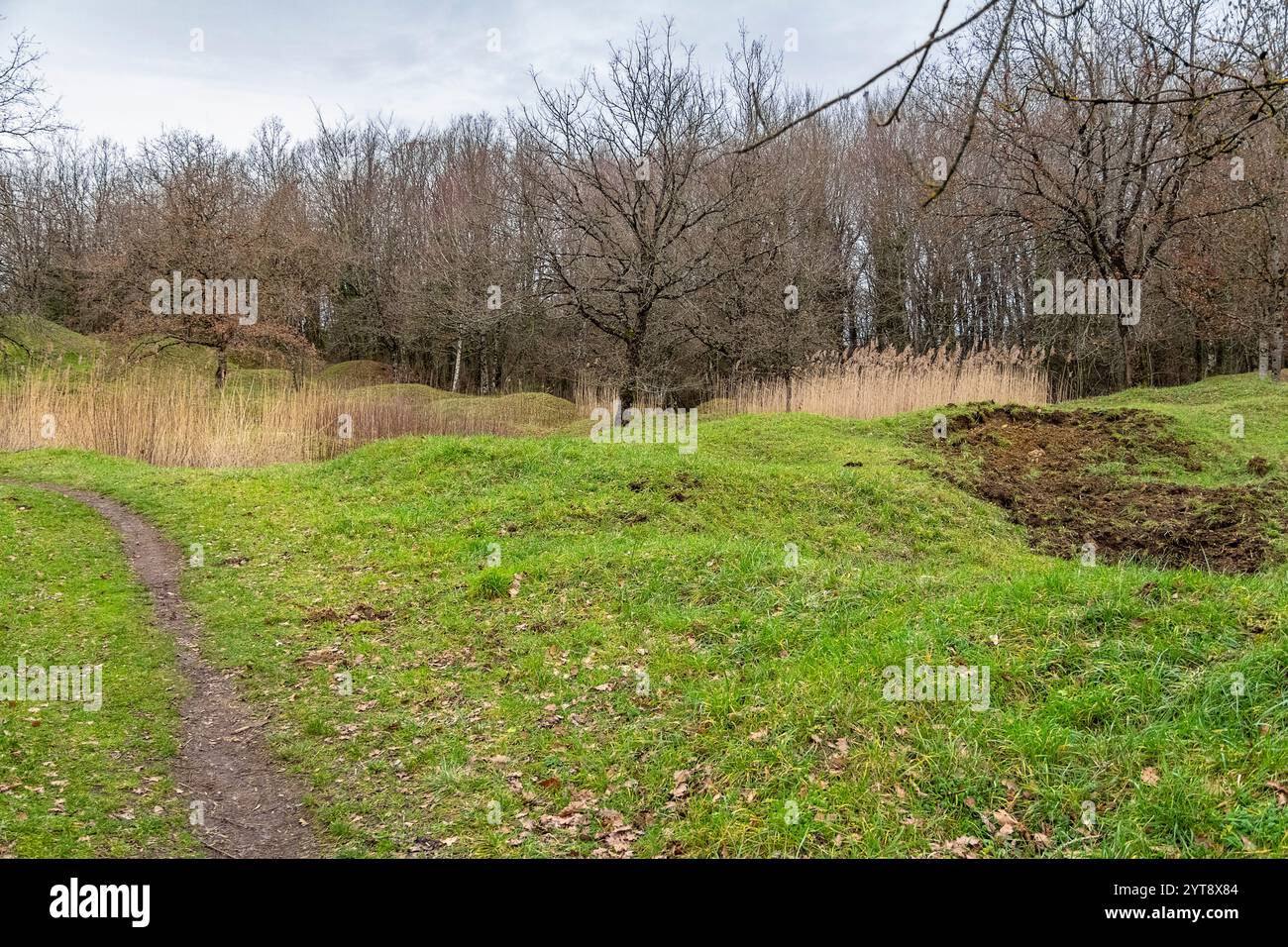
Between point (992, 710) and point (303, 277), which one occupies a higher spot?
point (303, 277)

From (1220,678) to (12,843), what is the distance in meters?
5.58

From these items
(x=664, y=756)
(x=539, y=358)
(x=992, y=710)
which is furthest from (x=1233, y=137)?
(x=539, y=358)

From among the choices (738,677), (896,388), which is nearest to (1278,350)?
(896,388)

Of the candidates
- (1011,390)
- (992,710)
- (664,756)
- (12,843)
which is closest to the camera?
(12,843)

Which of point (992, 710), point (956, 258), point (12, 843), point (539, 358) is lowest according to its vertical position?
point (12, 843)

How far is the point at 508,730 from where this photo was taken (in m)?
5.13

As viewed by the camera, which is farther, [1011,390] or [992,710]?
[1011,390]

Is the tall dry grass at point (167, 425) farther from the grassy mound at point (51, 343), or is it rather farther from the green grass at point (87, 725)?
the grassy mound at point (51, 343)

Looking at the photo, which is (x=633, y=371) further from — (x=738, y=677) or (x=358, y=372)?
(x=358, y=372)

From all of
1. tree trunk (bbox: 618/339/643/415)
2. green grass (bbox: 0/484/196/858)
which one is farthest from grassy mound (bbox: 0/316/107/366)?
green grass (bbox: 0/484/196/858)

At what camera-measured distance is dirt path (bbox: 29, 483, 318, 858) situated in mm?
4070

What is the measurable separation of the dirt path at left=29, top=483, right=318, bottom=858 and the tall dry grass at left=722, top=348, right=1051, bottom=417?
1202cm
